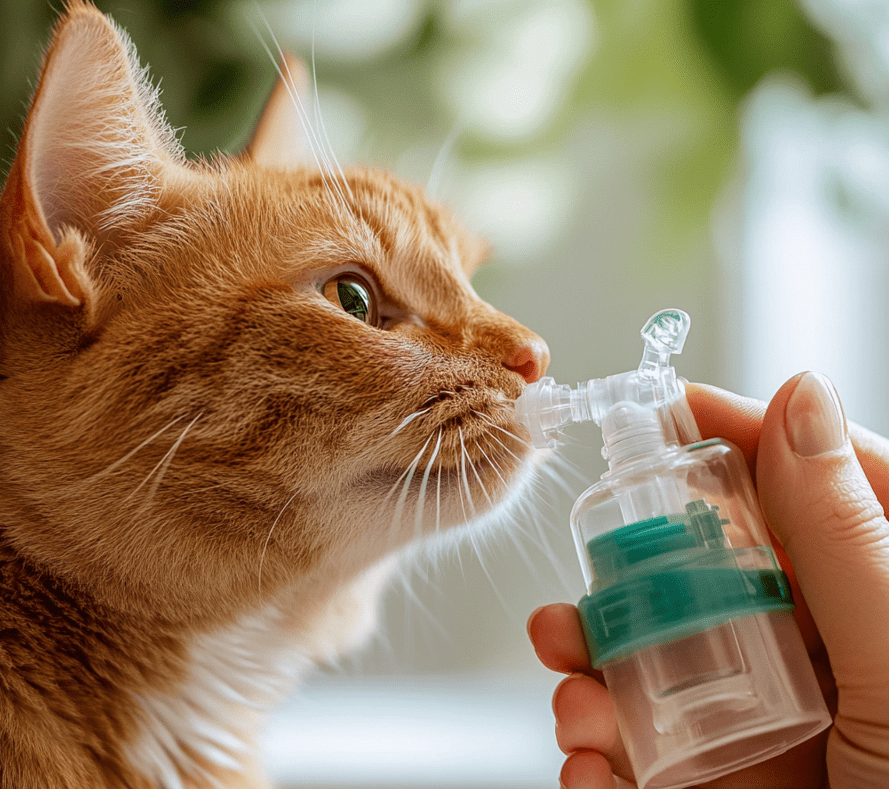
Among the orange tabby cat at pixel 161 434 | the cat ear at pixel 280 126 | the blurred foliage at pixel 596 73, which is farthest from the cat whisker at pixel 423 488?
the blurred foliage at pixel 596 73

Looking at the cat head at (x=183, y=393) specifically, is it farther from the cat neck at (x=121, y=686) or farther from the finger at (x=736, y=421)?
the finger at (x=736, y=421)

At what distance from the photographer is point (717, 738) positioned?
1.90ft

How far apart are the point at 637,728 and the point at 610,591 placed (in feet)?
0.38

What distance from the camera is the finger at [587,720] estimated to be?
0.79 metres

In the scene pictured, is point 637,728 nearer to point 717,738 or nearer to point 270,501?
point 717,738

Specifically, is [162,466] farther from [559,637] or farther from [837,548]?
[837,548]

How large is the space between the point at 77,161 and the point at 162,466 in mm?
305

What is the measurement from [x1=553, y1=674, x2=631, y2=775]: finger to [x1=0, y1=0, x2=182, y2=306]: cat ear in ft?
2.04

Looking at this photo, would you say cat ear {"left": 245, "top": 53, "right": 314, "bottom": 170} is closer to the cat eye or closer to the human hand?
the cat eye

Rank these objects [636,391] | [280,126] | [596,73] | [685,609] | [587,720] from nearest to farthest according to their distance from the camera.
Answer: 1. [685,609]
2. [636,391]
3. [587,720]
4. [280,126]
5. [596,73]

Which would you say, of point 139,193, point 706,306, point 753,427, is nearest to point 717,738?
point 753,427

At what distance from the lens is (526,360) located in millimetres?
819

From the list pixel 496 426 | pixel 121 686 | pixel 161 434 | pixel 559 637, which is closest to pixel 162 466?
pixel 161 434

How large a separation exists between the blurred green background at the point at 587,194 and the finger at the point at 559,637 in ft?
2.35
